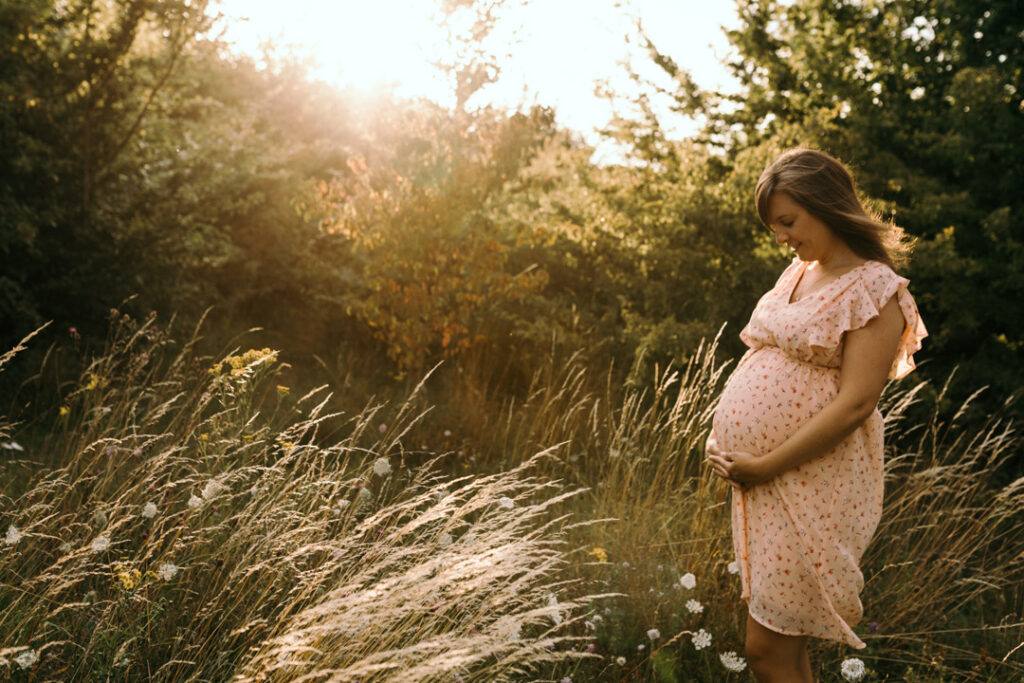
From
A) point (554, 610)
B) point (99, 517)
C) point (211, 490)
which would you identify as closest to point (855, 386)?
point (554, 610)

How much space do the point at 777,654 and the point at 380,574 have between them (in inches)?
62.7

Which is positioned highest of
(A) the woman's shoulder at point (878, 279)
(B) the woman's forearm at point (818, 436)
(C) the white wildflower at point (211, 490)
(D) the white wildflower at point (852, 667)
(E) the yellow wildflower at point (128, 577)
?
(A) the woman's shoulder at point (878, 279)

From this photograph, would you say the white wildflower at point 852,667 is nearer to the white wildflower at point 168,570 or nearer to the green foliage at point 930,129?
the white wildflower at point 168,570

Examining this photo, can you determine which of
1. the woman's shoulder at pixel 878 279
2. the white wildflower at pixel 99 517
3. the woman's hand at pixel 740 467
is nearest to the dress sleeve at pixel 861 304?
the woman's shoulder at pixel 878 279

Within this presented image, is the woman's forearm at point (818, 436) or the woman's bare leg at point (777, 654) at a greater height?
the woman's forearm at point (818, 436)

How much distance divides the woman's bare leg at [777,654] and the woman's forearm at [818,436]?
0.49 meters

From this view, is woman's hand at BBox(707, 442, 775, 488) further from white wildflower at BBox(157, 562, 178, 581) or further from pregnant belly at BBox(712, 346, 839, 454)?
white wildflower at BBox(157, 562, 178, 581)

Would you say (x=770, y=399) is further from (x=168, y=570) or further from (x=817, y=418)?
(x=168, y=570)

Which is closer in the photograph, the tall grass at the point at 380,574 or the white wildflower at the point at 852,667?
the tall grass at the point at 380,574

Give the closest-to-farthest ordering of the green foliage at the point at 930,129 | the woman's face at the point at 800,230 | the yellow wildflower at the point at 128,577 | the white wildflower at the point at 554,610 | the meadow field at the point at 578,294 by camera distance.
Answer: the white wildflower at the point at 554,610 → the woman's face at the point at 800,230 → the yellow wildflower at the point at 128,577 → the meadow field at the point at 578,294 → the green foliage at the point at 930,129

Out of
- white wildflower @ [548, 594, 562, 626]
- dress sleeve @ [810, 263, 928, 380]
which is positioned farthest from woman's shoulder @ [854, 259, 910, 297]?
white wildflower @ [548, 594, 562, 626]

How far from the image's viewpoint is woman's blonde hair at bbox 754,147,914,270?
2213mm

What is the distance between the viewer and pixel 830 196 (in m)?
2.22

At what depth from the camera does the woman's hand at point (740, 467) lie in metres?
2.27
